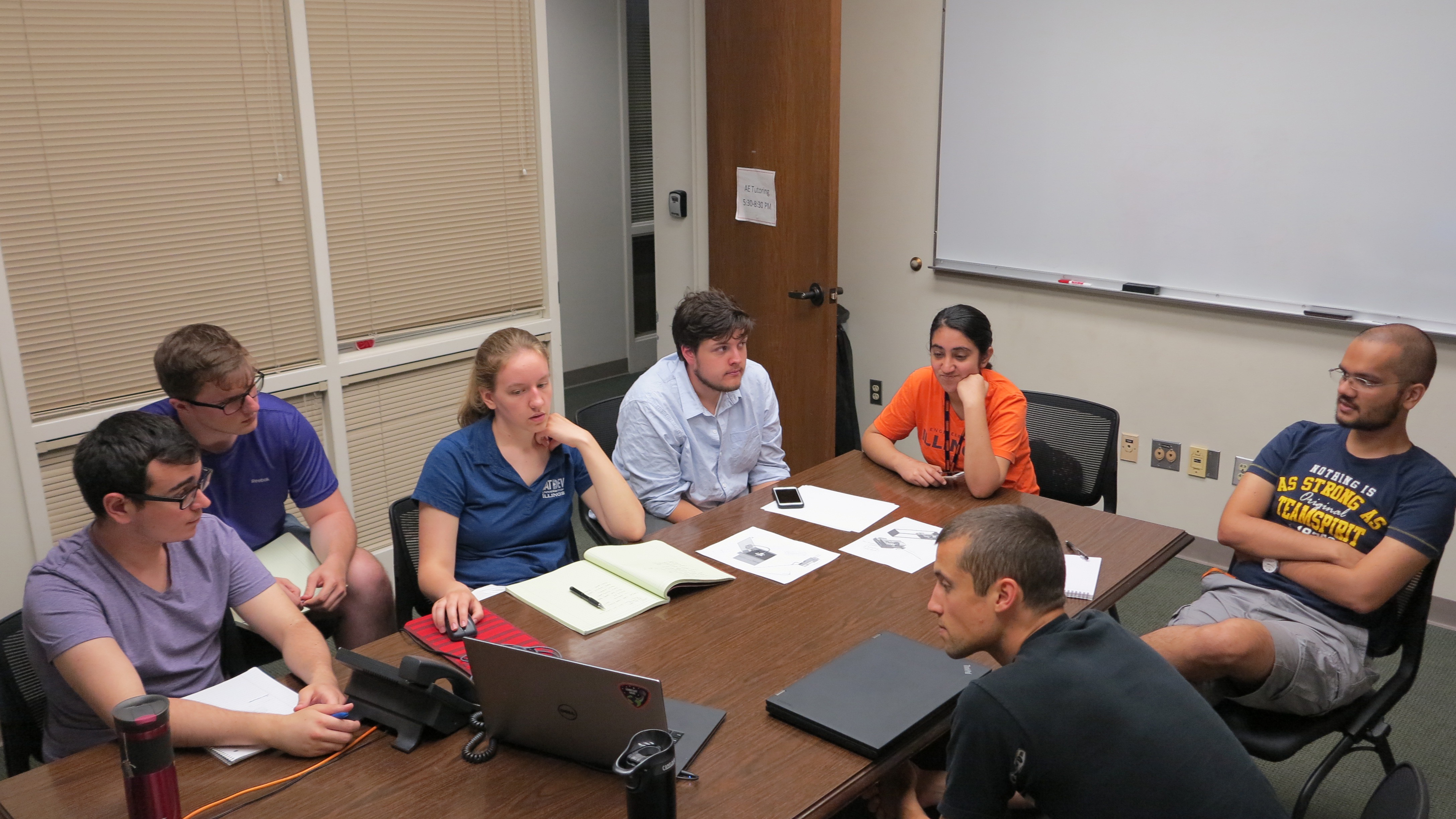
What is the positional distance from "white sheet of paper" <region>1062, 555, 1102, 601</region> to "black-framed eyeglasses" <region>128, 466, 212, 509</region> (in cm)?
172

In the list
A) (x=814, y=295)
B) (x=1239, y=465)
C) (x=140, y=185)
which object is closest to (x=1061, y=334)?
(x=1239, y=465)

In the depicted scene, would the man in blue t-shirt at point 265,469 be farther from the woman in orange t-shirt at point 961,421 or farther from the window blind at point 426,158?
the woman in orange t-shirt at point 961,421

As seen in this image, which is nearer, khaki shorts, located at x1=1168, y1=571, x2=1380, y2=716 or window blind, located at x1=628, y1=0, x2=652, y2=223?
khaki shorts, located at x1=1168, y1=571, x2=1380, y2=716

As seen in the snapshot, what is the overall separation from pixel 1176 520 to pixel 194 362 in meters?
3.53

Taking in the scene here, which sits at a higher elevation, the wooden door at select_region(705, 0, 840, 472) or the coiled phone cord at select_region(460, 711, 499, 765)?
the wooden door at select_region(705, 0, 840, 472)

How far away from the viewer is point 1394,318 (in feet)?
11.6

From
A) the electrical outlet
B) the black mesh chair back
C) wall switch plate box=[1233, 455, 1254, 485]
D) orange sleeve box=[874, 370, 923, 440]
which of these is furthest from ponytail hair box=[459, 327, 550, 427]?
wall switch plate box=[1233, 455, 1254, 485]

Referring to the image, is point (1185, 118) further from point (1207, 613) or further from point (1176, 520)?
point (1207, 613)

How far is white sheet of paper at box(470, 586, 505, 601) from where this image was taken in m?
2.27

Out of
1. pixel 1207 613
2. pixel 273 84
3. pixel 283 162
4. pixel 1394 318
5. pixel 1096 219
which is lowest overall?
pixel 1207 613

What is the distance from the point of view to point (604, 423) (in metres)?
3.19

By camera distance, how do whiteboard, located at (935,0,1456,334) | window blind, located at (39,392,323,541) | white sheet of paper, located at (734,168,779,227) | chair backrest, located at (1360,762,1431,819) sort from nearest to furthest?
1. chair backrest, located at (1360,762,1431,819)
2. window blind, located at (39,392,323,541)
3. whiteboard, located at (935,0,1456,334)
4. white sheet of paper, located at (734,168,779,227)

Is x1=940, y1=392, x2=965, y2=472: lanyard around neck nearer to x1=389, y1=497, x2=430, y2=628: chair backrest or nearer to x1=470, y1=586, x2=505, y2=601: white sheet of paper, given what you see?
x1=470, y1=586, x2=505, y2=601: white sheet of paper

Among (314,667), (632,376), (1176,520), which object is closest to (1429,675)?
(1176,520)
